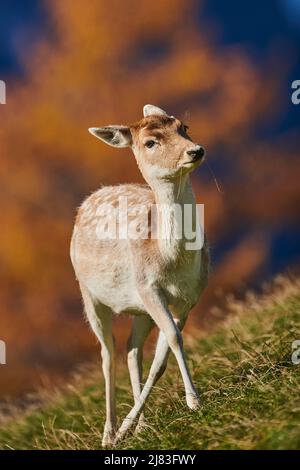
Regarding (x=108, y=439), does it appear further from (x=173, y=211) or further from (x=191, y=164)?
(x=191, y=164)

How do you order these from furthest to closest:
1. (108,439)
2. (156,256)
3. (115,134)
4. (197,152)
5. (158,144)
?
(108,439) < (115,134) < (156,256) < (158,144) < (197,152)

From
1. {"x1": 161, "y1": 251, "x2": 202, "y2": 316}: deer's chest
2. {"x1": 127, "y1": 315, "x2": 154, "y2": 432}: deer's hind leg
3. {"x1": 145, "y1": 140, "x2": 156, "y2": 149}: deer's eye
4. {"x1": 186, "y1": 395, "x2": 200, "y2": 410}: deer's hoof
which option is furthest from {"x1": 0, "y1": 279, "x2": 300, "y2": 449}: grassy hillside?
{"x1": 145, "y1": 140, "x2": 156, "y2": 149}: deer's eye

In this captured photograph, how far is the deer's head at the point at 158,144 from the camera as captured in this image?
259 inches

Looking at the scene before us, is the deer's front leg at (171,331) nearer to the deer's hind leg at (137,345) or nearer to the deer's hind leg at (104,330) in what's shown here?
the deer's hind leg at (137,345)

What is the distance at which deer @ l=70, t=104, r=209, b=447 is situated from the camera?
671 cm

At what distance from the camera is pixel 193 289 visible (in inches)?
275

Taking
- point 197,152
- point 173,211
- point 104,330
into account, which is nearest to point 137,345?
point 104,330

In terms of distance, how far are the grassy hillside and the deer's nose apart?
5.28ft

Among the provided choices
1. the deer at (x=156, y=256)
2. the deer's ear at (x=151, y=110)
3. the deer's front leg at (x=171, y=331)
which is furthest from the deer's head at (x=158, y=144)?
the deer's front leg at (x=171, y=331)

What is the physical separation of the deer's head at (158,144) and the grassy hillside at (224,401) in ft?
5.24

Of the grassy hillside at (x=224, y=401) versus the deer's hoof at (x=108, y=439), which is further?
the deer's hoof at (x=108, y=439)

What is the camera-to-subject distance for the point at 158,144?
6.80 m

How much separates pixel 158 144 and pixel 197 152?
17.4 inches

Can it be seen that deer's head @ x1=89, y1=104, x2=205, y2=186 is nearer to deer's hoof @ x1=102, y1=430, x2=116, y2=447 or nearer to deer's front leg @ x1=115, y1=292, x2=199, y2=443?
deer's front leg @ x1=115, y1=292, x2=199, y2=443
